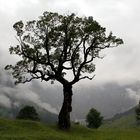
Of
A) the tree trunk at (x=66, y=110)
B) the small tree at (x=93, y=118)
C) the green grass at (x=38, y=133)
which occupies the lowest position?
the green grass at (x=38, y=133)

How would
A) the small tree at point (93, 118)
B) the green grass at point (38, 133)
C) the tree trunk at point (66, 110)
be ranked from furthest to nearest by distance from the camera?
the small tree at point (93, 118) → the tree trunk at point (66, 110) → the green grass at point (38, 133)

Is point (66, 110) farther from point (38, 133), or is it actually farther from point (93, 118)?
point (93, 118)

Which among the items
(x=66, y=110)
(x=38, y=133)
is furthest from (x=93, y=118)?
(x=38, y=133)

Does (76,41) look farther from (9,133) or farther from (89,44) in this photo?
(9,133)

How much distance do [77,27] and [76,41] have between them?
8.07 ft

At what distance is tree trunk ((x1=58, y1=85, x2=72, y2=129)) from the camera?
57.5 meters

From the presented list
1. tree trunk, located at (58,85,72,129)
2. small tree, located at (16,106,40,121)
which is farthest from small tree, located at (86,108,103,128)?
tree trunk, located at (58,85,72,129)

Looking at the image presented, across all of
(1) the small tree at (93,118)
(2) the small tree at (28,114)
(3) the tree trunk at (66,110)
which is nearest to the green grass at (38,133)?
(3) the tree trunk at (66,110)

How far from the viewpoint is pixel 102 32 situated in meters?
59.1

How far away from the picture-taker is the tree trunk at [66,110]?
57.5m

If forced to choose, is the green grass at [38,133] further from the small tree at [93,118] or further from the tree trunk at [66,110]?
the small tree at [93,118]

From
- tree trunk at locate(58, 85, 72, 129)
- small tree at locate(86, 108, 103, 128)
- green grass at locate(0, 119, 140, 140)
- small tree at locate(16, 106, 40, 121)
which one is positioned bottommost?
green grass at locate(0, 119, 140, 140)

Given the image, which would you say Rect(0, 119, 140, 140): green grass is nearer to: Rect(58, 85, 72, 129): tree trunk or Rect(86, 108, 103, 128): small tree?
Rect(58, 85, 72, 129): tree trunk

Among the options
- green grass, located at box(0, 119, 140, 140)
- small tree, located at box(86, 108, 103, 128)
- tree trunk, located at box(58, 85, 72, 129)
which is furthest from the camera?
small tree, located at box(86, 108, 103, 128)
